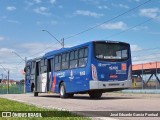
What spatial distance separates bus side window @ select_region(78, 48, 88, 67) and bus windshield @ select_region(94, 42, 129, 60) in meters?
0.70

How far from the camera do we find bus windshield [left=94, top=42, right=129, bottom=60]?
22297 millimetres

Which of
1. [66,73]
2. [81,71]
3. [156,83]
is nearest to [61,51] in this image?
[66,73]

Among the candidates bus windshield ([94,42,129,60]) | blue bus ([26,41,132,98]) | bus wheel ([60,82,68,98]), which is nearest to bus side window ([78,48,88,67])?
blue bus ([26,41,132,98])

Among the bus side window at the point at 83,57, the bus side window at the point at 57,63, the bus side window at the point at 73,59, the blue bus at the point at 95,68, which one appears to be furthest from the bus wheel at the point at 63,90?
the bus side window at the point at 83,57

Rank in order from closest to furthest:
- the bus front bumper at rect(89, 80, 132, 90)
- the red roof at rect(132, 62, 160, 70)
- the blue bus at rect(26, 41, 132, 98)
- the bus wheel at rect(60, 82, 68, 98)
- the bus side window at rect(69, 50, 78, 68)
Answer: the bus front bumper at rect(89, 80, 132, 90) → the blue bus at rect(26, 41, 132, 98) → the bus side window at rect(69, 50, 78, 68) → the bus wheel at rect(60, 82, 68, 98) → the red roof at rect(132, 62, 160, 70)

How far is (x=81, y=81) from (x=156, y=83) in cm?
2451

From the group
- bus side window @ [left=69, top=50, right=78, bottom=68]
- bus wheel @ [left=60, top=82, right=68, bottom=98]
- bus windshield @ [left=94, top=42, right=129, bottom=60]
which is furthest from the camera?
bus wheel @ [left=60, top=82, right=68, bottom=98]

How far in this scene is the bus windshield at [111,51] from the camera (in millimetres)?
22297

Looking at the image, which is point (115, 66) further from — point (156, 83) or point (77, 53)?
point (156, 83)

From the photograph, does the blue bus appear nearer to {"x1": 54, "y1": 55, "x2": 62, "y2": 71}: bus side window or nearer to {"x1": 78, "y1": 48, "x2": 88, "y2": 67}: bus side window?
{"x1": 78, "y1": 48, "x2": 88, "y2": 67}: bus side window

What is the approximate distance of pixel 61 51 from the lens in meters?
26.1

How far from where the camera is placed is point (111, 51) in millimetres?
22594

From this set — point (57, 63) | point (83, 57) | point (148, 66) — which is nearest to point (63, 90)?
point (57, 63)

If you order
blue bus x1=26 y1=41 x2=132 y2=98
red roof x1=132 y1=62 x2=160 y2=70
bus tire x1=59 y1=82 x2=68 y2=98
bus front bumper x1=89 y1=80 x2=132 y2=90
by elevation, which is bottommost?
bus tire x1=59 y1=82 x2=68 y2=98
